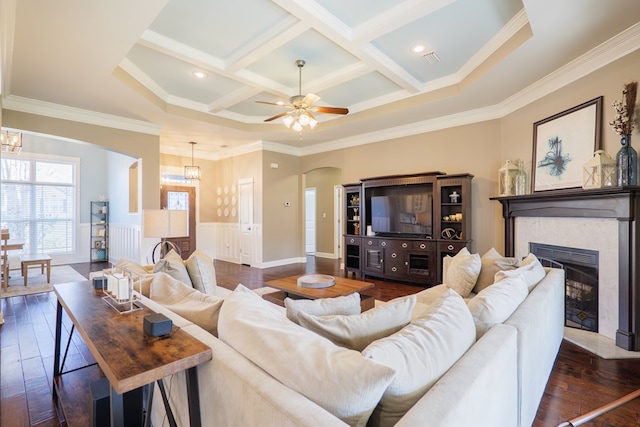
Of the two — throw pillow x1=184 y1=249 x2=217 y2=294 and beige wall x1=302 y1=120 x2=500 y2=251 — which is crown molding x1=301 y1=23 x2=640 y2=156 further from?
throw pillow x1=184 y1=249 x2=217 y2=294

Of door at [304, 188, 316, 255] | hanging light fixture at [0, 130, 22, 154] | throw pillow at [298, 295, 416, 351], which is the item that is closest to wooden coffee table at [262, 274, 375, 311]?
throw pillow at [298, 295, 416, 351]

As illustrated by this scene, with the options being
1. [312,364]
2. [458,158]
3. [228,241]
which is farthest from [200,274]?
[228,241]

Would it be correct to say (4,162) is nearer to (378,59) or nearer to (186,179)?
(186,179)

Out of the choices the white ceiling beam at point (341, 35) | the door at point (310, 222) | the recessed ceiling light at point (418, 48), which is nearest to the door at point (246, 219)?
the door at point (310, 222)

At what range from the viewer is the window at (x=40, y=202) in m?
6.84

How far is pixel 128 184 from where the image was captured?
6797 mm

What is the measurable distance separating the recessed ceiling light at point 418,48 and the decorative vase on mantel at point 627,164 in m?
2.11

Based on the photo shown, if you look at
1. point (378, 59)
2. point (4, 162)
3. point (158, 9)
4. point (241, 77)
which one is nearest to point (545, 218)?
point (378, 59)

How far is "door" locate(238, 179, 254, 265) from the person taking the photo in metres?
7.27

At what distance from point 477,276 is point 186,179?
6.88m

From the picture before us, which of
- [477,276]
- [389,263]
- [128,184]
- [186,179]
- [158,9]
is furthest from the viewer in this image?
[186,179]

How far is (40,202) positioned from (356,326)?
901cm

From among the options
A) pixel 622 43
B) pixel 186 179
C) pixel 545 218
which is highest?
pixel 622 43

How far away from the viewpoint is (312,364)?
88 centimetres
